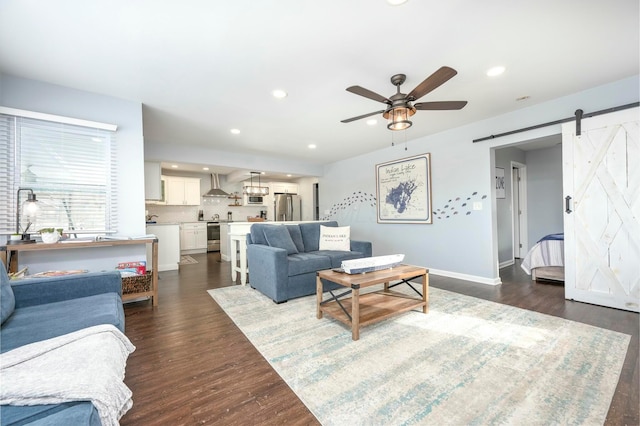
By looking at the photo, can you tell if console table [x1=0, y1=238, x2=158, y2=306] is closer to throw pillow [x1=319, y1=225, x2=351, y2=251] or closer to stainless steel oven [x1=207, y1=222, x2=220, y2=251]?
throw pillow [x1=319, y1=225, x2=351, y2=251]

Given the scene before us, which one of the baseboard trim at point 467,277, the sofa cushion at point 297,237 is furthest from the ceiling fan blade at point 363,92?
the baseboard trim at point 467,277

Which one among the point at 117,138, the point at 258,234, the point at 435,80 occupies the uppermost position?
the point at 435,80

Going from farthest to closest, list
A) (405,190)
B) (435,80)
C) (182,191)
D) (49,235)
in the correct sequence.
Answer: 1. (182,191)
2. (405,190)
3. (49,235)
4. (435,80)

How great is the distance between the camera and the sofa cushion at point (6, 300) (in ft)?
4.61

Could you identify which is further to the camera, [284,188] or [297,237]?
[284,188]

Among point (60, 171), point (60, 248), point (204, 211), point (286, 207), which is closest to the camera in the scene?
point (60, 248)

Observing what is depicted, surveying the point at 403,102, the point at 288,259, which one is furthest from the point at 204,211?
the point at 403,102

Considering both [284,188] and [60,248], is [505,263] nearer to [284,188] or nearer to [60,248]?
[284,188]

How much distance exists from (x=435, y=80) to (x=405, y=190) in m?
2.98

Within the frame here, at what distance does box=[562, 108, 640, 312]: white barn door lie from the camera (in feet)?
8.65

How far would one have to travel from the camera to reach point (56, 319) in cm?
145

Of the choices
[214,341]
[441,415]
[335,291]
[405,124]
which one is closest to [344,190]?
[335,291]

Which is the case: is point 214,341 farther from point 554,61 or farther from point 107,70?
point 554,61

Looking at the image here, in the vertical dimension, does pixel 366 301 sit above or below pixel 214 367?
above
